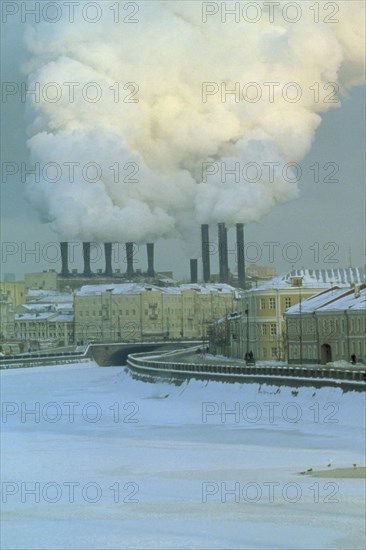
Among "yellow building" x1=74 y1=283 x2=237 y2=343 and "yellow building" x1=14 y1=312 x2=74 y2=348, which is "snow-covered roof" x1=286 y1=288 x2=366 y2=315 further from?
"yellow building" x1=14 y1=312 x2=74 y2=348

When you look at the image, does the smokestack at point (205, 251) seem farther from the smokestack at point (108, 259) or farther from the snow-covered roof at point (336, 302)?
the snow-covered roof at point (336, 302)

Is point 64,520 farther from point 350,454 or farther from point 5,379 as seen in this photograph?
point 5,379

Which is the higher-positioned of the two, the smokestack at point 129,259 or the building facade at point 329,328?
the smokestack at point 129,259

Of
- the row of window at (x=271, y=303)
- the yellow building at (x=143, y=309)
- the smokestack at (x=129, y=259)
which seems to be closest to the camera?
the row of window at (x=271, y=303)

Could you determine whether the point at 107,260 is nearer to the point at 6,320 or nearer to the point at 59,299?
the point at 59,299

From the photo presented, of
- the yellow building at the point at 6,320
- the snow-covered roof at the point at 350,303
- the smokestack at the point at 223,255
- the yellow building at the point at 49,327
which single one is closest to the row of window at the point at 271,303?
the snow-covered roof at the point at 350,303

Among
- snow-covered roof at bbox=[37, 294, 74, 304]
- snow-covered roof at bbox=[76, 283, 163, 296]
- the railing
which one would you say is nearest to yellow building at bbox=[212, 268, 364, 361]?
the railing

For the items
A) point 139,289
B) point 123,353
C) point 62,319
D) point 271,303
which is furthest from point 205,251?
point 271,303
